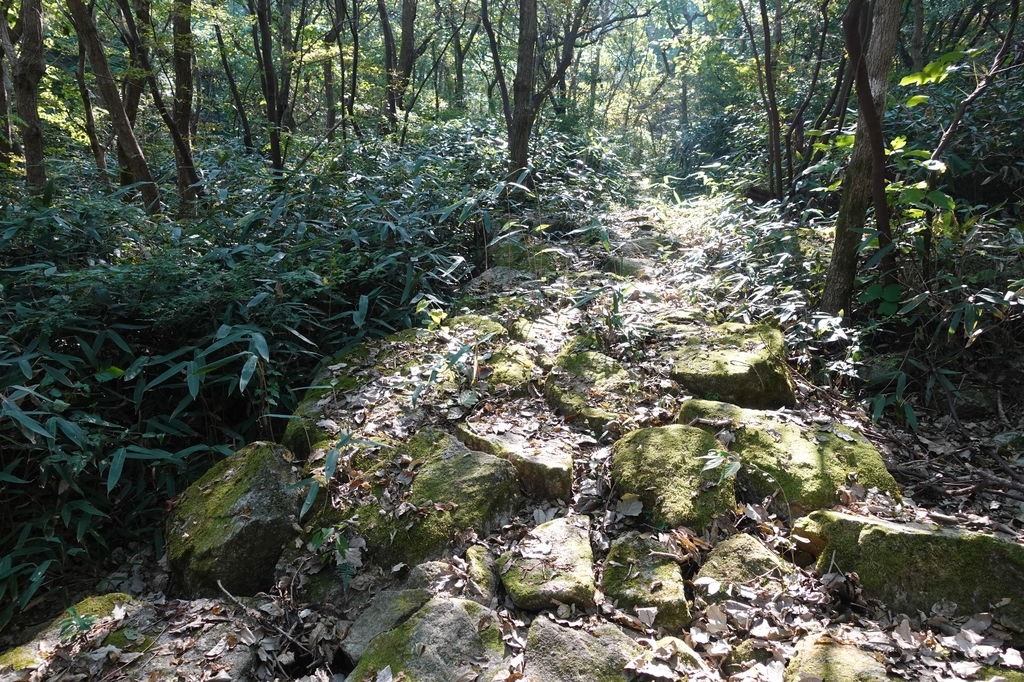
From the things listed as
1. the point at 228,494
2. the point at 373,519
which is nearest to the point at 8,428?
the point at 228,494

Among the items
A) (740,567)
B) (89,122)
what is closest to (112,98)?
(89,122)

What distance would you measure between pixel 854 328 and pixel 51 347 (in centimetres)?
535

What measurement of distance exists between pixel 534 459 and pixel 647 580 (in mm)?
899

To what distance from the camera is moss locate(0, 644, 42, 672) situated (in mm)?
2307

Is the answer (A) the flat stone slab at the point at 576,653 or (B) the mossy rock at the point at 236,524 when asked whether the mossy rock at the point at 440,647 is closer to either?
(A) the flat stone slab at the point at 576,653

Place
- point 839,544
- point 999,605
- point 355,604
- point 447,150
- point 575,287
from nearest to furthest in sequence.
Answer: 1. point 999,605
2. point 839,544
3. point 355,604
4. point 575,287
5. point 447,150

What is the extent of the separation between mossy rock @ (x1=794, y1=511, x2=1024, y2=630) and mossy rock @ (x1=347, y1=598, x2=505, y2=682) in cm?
150

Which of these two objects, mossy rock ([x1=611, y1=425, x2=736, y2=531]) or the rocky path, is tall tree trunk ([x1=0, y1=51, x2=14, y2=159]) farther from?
mossy rock ([x1=611, y1=425, x2=736, y2=531])

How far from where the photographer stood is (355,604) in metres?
2.69

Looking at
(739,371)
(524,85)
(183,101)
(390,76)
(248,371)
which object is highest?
(390,76)

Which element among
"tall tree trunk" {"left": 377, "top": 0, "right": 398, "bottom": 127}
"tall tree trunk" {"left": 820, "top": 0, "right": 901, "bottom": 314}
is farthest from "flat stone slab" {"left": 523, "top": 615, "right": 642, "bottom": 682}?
"tall tree trunk" {"left": 377, "top": 0, "right": 398, "bottom": 127}

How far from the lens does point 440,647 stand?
7.56 ft

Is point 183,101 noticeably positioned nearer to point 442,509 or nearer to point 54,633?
point 54,633

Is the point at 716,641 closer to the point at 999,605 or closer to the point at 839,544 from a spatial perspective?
the point at 839,544
